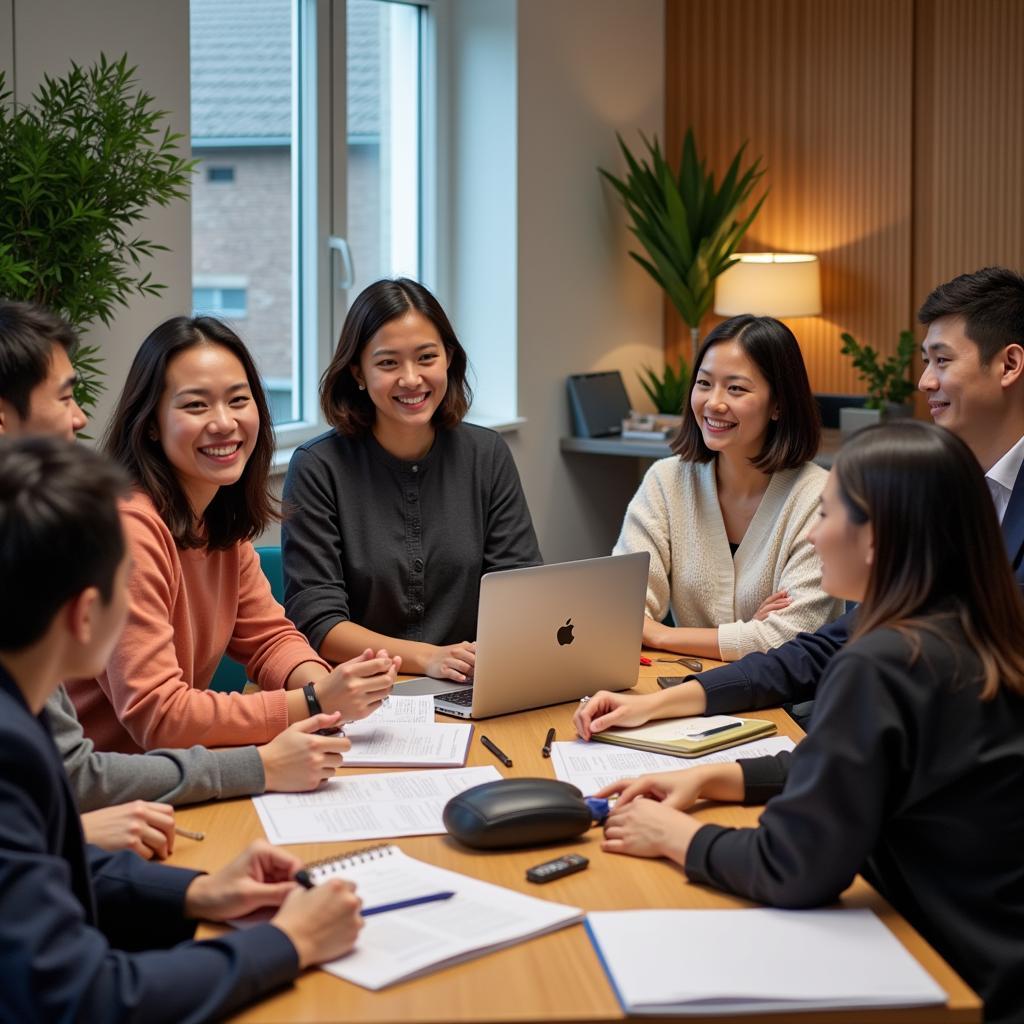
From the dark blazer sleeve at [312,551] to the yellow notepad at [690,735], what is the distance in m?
0.76

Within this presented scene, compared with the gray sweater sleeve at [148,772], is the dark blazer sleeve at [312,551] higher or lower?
higher

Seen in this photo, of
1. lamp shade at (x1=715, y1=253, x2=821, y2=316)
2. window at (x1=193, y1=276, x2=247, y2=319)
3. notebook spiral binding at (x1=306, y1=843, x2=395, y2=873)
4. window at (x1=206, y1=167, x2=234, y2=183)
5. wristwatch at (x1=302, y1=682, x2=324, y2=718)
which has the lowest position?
notebook spiral binding at (x1=306, y1=843, x2=395, y2=873)

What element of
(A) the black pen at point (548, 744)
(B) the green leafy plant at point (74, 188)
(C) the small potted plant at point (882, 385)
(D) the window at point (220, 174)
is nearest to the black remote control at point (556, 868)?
(A) the black pen at point (548, 744)

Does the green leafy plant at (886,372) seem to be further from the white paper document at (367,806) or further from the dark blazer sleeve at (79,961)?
the dark blazer sleeve at (79,961)

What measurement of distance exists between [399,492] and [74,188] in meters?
0.88

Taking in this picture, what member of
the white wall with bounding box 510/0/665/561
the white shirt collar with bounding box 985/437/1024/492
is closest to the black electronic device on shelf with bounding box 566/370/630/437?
the white wall with bounding box 510/0/665/561

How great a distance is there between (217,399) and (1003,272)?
146 cm

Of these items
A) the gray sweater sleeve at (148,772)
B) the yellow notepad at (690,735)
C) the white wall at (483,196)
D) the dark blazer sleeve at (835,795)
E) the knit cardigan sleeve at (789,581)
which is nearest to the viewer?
the dark blazer sleeve at (835,795)

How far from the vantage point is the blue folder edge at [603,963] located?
1.19 metres

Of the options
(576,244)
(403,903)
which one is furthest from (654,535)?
(576,244)

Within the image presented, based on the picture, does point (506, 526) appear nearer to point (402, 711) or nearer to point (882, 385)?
point (402, 711)

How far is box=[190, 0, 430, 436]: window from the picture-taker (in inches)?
155

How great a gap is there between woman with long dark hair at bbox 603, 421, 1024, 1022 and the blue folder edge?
0.57ft

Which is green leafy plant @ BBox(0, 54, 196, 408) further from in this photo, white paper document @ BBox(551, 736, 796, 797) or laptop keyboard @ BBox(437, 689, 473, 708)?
white paper document @ BBox(551, 736, 796, 797)
